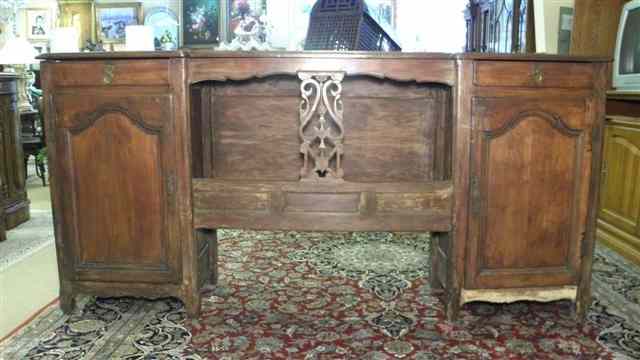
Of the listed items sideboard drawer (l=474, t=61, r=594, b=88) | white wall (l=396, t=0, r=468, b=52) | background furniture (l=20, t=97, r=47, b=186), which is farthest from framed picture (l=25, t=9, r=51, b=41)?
sideboard drawer (l=474, t=61, r=594, b=88)

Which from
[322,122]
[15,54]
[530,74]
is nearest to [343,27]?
[322,122]

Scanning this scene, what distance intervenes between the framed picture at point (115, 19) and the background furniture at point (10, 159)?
15.7ft

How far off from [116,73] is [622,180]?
2650 millimetres

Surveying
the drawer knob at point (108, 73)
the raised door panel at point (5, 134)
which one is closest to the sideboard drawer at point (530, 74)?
the drawer knob at point (108, 73)

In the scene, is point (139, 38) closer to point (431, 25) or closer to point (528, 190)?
point (528, 190)

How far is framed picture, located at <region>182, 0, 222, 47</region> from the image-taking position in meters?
7.66

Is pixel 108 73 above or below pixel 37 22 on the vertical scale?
below

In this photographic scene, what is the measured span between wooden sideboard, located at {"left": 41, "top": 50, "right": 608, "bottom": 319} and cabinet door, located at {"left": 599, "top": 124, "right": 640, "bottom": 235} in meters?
1.02

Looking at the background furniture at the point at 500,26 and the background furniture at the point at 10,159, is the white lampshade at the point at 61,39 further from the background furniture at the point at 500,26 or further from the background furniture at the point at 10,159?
the background furniture at the point at 500,26

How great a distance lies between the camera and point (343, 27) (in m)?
2.31

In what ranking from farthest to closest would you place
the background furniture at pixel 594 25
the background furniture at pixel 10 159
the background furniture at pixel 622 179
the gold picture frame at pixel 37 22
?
the gold picture frame at pixel 37 22 < the background furniture at pixel 10 159 < the background furniture at pixel 594 25 < the background furniture at pixel 622 179

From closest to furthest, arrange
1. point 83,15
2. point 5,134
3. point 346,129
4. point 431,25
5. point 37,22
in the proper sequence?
point 346,129, point 5,134, point 431,25, point 83,15, point 37,22

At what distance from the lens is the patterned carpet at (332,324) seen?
1.90 meters

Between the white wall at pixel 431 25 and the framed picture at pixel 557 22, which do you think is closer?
the framed picture at pixel 557 22
